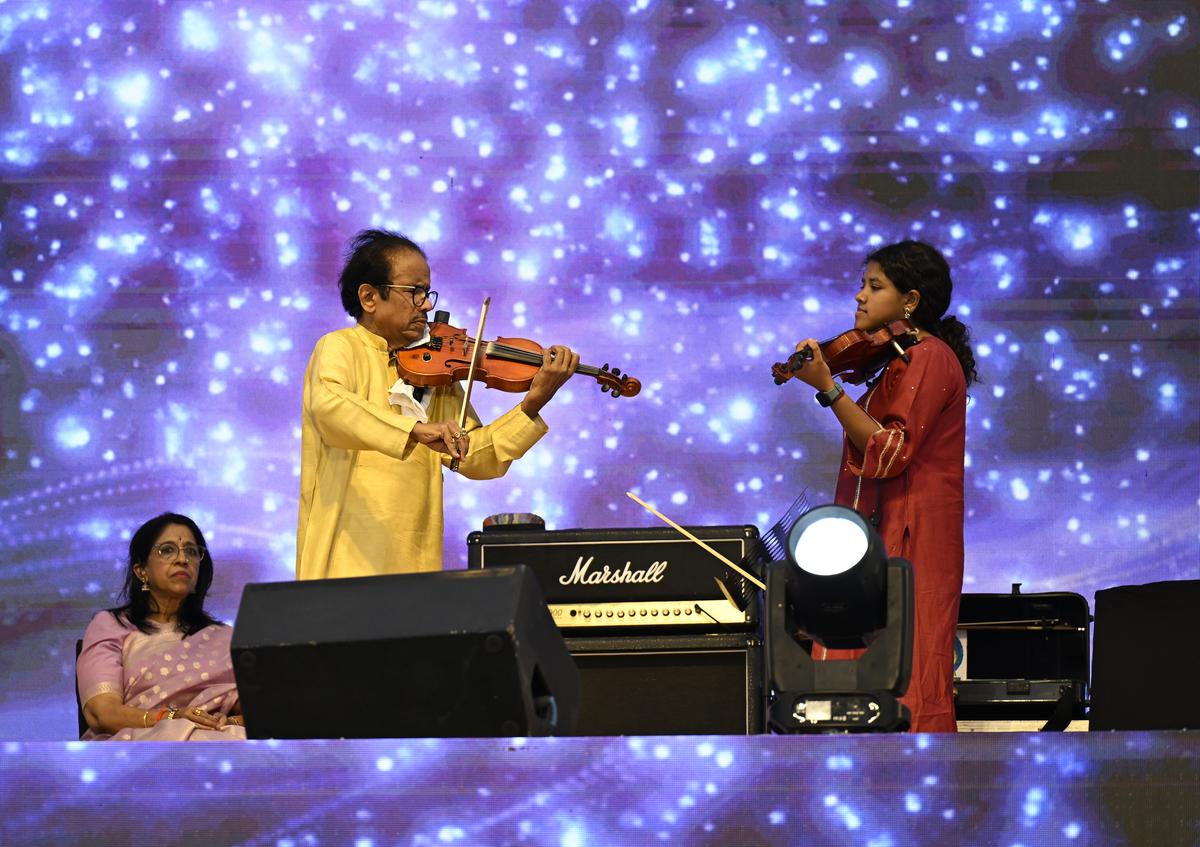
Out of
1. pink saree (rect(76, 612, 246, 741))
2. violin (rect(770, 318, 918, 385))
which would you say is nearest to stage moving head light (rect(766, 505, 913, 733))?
violin (rect(770, 318, 918, 385))

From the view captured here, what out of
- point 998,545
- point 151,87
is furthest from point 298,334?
point 998,545

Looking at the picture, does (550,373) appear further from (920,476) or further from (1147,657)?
(1147,657)

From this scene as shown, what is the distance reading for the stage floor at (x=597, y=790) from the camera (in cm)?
167

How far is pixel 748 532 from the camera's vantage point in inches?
128

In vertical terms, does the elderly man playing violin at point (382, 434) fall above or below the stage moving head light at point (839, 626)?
above

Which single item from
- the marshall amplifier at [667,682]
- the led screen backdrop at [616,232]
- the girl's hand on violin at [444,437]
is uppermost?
the led screen backdrop at [616,232]

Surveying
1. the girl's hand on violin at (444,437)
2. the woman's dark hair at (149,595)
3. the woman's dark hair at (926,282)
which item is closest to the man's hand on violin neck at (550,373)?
the girl's hand on violin at (444,437)

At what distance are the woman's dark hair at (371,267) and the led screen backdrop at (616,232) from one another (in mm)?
978

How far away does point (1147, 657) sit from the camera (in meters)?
2.97

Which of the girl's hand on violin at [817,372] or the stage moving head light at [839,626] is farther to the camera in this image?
the girl's hand on violin at [817,372]

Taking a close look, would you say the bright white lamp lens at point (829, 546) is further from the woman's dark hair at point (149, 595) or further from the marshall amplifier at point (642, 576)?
the woman's dark hair at point (149, 595)

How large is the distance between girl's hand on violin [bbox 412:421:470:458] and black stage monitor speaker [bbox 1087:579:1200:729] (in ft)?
4.06

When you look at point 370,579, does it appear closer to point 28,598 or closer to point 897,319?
point 897,319

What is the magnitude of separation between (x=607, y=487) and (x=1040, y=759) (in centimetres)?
281
